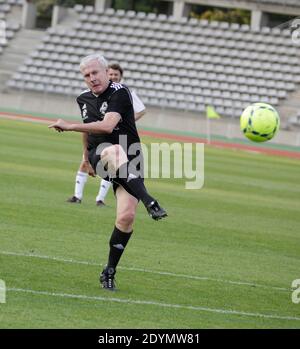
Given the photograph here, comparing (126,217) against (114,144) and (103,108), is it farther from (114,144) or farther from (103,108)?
(103,108)

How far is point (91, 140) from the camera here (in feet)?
32.6

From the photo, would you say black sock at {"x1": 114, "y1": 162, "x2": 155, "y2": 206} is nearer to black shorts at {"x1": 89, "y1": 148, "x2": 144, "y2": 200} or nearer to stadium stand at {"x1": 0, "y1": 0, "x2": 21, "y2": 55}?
black shorts at {"x1": 89, "y1": 148, "x2": 144, "y2": 200}

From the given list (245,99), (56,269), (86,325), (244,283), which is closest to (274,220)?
(244,283)

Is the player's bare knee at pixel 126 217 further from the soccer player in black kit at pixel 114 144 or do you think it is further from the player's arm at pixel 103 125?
the player's arm at pixel 103 125

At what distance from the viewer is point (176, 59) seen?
163ft

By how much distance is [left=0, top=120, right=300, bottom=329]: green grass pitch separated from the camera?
28.0 ft

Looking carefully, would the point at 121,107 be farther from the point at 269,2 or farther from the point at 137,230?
the point at 269,2

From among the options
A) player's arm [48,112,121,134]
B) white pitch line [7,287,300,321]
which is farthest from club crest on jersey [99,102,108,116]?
Result: white pitch line [7,287,300,321]

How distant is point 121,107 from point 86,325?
2634 mm

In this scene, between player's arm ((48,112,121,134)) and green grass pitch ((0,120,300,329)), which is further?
player's arm ((48,112,121,134))

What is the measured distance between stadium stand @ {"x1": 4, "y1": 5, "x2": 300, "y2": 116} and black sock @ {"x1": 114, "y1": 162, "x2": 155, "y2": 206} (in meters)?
35.7

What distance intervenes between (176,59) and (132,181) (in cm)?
4083

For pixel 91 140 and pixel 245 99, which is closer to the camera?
pixel 91 140
